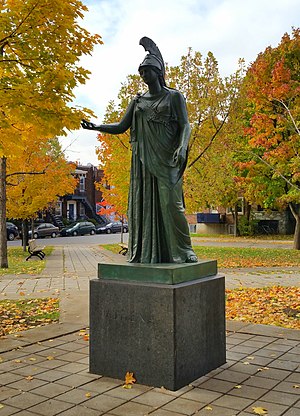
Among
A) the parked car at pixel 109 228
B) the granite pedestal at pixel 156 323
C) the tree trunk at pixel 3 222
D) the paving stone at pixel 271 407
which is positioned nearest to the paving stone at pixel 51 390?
the granite pedestal at pixel 156 323

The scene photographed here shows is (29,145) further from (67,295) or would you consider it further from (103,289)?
(103,289)

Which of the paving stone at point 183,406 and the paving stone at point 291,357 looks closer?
the paving stone at point 183,406

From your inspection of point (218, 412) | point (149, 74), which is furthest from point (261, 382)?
point (149, 74)

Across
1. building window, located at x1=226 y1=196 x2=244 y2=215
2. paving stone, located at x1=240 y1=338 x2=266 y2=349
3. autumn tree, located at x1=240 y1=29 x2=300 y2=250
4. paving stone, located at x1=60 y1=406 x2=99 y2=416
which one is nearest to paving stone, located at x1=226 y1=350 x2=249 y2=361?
paving stone, located at x1=240 y1=338 x2=266 y2=349

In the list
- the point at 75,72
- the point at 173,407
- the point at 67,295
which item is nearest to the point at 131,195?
the point at 173,407

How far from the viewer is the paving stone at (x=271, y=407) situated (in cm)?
391

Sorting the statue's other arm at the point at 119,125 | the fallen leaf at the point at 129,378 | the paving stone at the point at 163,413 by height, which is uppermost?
the statue's other arm at the point at 119,125

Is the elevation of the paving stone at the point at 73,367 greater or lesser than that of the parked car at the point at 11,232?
lesser

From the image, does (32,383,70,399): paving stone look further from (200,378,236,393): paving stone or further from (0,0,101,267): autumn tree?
(0,0,101,267): autumn tree

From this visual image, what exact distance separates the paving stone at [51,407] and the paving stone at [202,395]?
1.03 metres

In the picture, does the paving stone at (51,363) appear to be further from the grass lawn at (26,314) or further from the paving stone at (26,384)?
the grass lawn at (26,314)

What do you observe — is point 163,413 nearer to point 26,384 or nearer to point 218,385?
point 218,385

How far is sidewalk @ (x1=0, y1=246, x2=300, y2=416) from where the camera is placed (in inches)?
159

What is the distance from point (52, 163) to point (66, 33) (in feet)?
49.0
